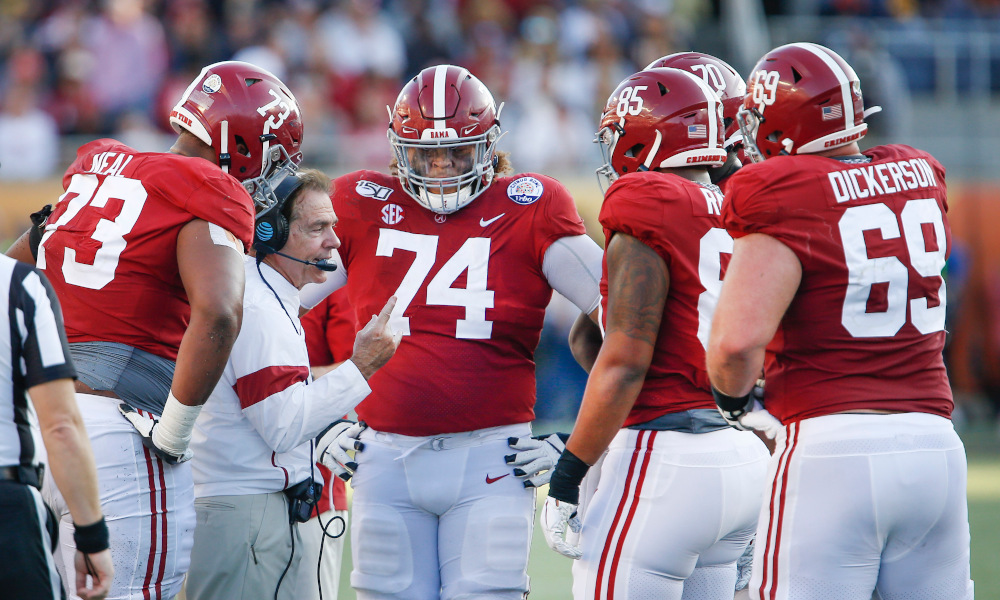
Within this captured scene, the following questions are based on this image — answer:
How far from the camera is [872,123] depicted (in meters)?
10.5

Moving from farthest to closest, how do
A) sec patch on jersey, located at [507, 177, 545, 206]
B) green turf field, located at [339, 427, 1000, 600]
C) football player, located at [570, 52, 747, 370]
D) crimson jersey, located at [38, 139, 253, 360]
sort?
green turf field, located at [339, 427, 1000, 600]
football player, located at [570, 52, 747, 370]
sec patch on jersey, located at [507, 177, 545, 206]
crimson jersey, located at [38, 139, 253, 360]

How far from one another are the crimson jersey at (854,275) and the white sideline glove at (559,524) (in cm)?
72

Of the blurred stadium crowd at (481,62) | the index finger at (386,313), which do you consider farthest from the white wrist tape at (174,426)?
the blurred stadium crowd at (481,62)

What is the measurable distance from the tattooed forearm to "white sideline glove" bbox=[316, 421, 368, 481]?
3.03ft

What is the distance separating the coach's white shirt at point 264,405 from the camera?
319 centimetres

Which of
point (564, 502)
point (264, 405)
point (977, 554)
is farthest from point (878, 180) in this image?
point (977, 554)

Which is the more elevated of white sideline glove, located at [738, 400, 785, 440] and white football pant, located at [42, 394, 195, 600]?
white sideline glove, located at [738, 400, 785, 440]

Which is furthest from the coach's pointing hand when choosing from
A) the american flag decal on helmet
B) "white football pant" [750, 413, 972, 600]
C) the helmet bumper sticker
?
the helmet bumper sticker

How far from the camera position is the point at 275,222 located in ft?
11.3

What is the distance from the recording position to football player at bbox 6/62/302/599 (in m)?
2.97

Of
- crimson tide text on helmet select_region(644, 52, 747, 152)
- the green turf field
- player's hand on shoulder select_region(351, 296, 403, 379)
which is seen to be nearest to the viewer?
player's hand on shoulder select_region(351, 296, 403, 379)

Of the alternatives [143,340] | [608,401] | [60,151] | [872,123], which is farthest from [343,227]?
[872,123]

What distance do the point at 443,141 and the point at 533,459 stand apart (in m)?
0.99

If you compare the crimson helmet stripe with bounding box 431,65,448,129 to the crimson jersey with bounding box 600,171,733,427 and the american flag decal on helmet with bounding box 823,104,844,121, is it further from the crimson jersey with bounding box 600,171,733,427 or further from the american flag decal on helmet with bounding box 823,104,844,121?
the american flag decal on helmet with bounding box 823,104,844,121
